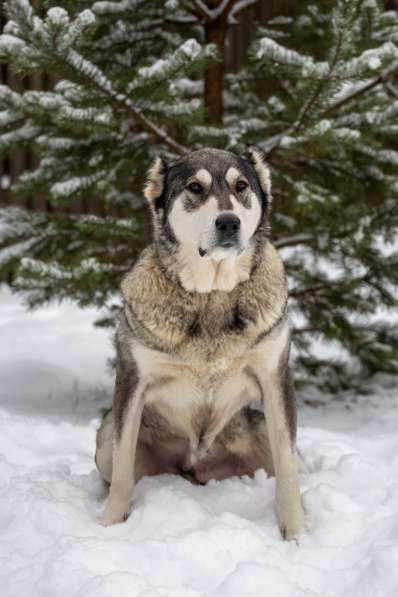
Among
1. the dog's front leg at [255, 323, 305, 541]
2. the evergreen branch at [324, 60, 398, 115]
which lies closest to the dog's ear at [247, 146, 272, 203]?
the dog's front leg at [255, 323, 305, 541]

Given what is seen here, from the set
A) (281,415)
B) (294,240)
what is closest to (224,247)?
(281,415)

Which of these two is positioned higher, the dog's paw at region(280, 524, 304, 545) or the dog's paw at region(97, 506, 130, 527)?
the dog's paw at region(280, 524, 304, 545)

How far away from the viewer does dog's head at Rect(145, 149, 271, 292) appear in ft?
8.91

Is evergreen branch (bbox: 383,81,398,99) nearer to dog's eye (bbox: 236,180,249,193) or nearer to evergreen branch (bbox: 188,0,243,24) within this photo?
evergreen branch (bbox: 188,0,243,24)

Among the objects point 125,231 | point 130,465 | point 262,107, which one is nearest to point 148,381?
point 130,465

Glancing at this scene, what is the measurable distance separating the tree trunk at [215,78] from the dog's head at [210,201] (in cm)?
192

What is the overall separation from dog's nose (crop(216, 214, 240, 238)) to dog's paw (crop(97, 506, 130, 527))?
109 cm

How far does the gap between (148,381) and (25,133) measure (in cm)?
230

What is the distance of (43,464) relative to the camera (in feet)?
12.1

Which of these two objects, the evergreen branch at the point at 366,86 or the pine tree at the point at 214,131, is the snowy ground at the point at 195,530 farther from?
the evergreen branch at the point at 366,86

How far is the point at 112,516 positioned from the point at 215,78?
3.07m

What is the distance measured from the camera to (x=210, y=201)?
2.76 metres

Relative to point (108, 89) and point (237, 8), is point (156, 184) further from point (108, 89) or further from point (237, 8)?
point (237, 8)

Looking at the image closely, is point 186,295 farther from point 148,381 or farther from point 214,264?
point 148,381
